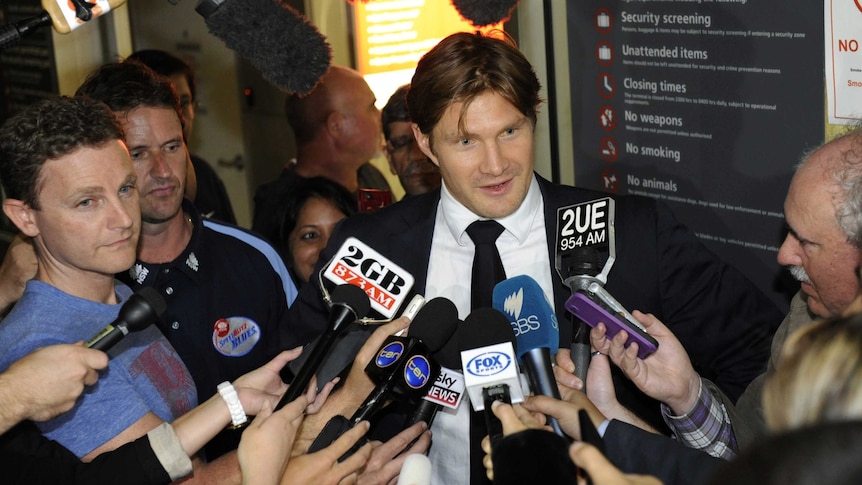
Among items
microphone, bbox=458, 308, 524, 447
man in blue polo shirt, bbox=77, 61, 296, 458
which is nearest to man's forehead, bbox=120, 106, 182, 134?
man in blue polo shirt, bbox=77, 61, 296, 458

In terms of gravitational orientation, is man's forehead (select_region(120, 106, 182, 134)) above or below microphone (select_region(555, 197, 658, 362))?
above

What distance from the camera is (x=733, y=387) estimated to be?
8.31ft

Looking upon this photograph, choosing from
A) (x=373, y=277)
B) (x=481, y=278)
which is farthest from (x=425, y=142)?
(x=373, y=277)

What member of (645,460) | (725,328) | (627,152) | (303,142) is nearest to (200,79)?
(303,142)

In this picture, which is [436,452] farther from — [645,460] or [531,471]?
[531,471]

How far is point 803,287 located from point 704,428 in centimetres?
39

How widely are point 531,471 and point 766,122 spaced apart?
1922 millimetres

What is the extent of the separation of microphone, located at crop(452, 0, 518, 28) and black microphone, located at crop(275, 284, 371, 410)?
116 cm

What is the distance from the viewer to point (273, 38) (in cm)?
260

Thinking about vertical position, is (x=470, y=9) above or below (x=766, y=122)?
above

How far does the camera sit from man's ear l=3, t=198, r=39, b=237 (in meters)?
2.33

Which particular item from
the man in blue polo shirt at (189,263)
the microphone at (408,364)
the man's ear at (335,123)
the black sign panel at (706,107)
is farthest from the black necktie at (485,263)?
the man's ear at (335,123)

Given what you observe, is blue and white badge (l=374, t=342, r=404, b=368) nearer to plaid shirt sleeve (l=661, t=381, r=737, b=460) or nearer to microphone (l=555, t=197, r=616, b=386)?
microphone (l=555, t=197, r=616, b=386)

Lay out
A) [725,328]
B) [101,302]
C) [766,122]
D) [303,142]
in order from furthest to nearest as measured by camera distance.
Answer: [303,142] → [766,122] → [725,328] → [101,302]
